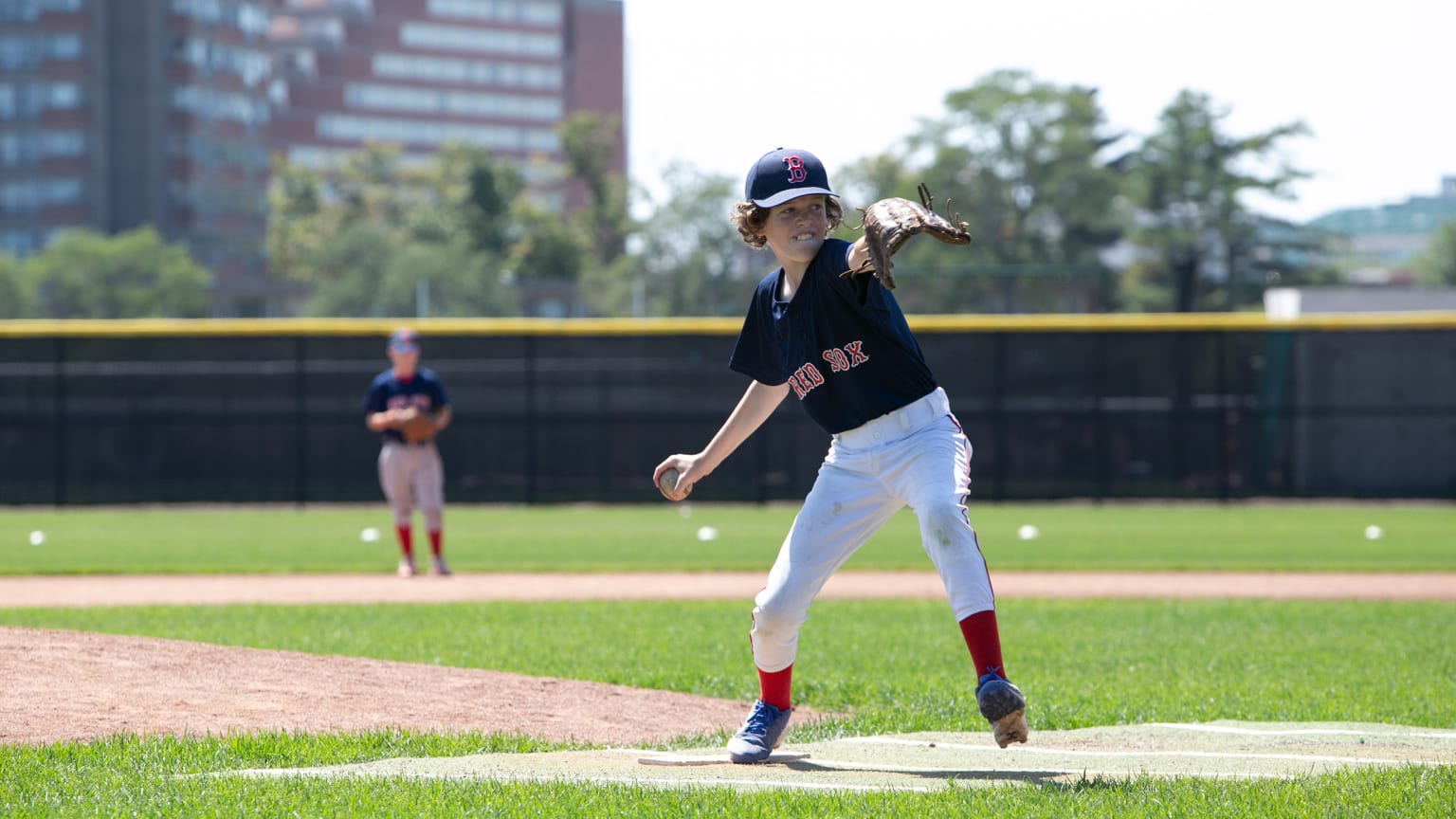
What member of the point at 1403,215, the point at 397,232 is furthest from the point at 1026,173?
the point at 397,232

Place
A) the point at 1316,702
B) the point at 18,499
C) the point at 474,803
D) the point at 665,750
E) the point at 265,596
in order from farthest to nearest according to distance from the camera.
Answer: the point at 18,499 → the point at 265,596 → the point at 1316,702 → the point at 665,750 → the point at 474,803

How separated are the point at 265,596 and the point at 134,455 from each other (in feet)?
37.6

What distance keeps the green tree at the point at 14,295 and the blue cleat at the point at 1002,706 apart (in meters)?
74.2

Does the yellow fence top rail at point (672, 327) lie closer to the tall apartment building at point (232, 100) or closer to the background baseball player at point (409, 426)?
the background baseball player at point (409, 426)

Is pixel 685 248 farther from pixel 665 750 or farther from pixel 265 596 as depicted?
pixel 665 750

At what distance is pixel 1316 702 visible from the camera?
6793 mm

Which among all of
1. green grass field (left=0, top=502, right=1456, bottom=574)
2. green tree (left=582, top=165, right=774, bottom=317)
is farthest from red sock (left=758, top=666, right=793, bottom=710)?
green tree (left=582, top=165, right=774, bottom=317)

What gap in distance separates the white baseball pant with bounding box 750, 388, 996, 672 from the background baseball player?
27.5ft

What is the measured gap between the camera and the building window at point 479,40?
128 metres

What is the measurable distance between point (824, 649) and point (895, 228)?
481 centimetres

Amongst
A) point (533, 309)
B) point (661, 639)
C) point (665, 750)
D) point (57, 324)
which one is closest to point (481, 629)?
point (661, 639)

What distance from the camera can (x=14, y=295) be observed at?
73.7 meters

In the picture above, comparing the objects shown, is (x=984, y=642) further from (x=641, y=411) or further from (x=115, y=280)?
(x=115, y=280)

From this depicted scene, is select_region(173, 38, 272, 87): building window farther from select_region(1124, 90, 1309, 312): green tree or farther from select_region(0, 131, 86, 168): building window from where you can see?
select_region(1124, 90, 1309, 312): green tree
